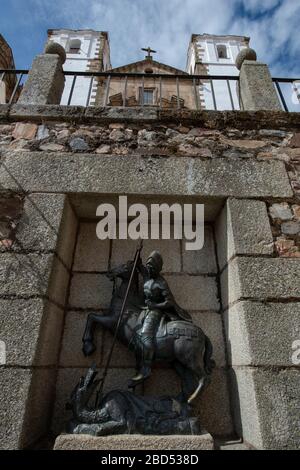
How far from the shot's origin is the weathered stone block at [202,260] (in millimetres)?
2750

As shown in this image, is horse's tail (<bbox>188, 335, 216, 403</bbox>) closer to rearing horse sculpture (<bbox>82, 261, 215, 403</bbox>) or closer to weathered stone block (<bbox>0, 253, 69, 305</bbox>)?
rearing horse sculpture (<bbox>82, 261, 215, 403</bbox>)

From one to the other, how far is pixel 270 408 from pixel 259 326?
54cm

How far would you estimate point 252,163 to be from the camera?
2.77 m

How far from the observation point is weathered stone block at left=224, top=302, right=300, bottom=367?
1.99 m

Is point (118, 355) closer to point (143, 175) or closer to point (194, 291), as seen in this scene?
point (194, 291)

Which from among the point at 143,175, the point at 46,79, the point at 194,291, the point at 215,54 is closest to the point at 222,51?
the point at 215,54

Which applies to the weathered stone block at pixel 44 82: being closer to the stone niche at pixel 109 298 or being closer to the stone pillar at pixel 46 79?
the stone pillar at pixel 46 79

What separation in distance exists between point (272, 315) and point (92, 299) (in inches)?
63.0

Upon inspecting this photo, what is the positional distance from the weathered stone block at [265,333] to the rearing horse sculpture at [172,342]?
314 millimetres

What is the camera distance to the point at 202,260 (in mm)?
2801
